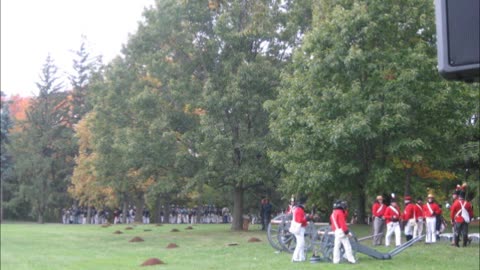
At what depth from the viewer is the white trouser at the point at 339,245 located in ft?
49.6

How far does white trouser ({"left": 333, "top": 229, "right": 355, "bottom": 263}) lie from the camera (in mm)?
15133

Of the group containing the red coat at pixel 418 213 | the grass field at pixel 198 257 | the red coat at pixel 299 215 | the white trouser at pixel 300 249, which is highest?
the red coat at pixel 418 213

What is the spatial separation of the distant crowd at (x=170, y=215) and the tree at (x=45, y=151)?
2320 mm

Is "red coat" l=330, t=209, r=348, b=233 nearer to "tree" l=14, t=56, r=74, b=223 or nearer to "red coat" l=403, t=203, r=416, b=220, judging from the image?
"red coat" l=403, t=203, r=416, b=220

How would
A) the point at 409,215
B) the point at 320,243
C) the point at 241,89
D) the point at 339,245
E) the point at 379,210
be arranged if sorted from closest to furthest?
the point at 339,245, the point at 320,243, the point at 379,210, the point at 409,215, the point at 241,89

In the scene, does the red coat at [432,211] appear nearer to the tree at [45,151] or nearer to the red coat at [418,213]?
the red coat at [418,213]

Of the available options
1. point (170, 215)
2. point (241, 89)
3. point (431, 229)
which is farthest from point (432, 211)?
point (170, 215)

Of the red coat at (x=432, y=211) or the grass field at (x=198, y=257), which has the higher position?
the red coat at (x=432, y=211)

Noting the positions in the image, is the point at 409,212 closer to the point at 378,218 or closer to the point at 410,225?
the point at 410,225

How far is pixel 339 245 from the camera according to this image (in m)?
15.3

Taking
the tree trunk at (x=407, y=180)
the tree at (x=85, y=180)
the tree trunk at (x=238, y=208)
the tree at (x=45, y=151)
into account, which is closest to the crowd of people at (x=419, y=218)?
the tree trunk at (x=407, y=180)

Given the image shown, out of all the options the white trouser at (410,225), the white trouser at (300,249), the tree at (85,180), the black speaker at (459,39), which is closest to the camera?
the black speaker at (459,39)

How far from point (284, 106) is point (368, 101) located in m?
3.99

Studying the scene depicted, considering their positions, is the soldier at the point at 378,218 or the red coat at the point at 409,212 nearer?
the soldier at the point at 378,218
